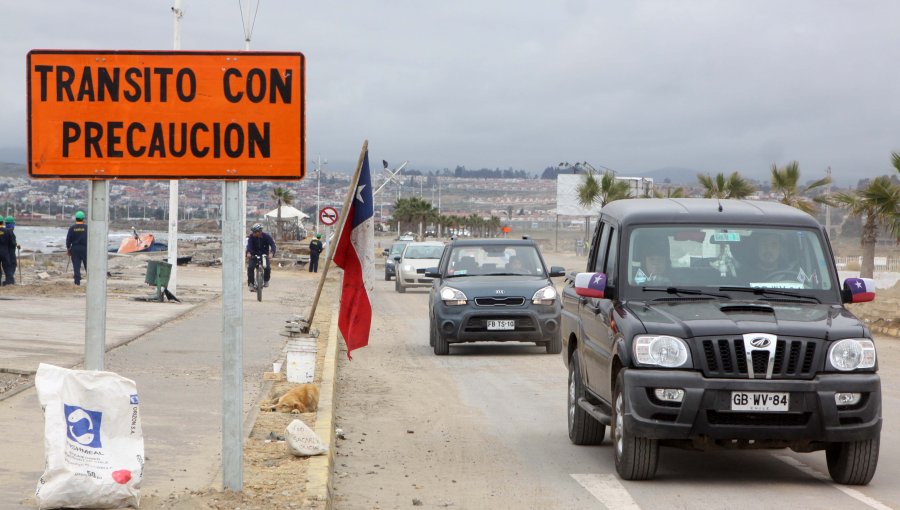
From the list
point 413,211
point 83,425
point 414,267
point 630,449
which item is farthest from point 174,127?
point 413,211

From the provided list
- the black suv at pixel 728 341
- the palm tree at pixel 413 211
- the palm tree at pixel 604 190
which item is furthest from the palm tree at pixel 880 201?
the palm tree at pixel 413 211

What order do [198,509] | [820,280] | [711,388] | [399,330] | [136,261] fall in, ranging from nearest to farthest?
[198,509]
[711,388]
[820,280]
[399,330]
[136,261]

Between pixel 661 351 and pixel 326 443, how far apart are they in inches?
107

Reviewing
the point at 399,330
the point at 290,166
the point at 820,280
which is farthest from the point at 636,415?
the point at 399,330

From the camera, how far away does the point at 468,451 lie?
33.6ft

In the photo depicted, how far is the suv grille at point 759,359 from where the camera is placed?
816 centimetres

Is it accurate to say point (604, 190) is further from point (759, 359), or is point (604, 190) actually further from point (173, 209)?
point (759, 359)

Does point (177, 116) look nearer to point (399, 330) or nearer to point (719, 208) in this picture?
point (719, 208)

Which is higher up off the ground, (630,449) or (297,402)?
(630,449)

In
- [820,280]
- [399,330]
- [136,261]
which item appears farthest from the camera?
[136,261]

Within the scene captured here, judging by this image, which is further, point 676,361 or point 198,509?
point 676,361

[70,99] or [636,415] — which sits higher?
[70,99]

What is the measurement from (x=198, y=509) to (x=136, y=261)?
53.5m

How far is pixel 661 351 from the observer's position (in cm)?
828
